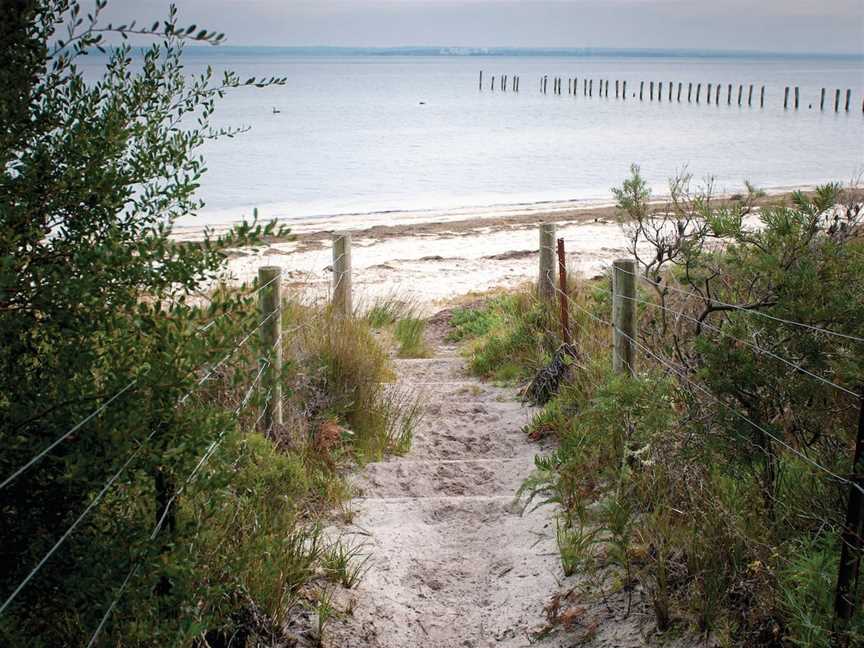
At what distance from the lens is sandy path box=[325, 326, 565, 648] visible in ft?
13.8

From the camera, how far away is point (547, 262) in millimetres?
9000

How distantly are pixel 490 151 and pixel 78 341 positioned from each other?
42.6 meters

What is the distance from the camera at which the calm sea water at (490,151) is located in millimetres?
31266

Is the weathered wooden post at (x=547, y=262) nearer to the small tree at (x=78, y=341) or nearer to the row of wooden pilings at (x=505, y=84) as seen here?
the small tree at (x=78, y=341)

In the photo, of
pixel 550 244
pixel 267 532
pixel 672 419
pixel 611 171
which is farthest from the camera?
pixel 611 171

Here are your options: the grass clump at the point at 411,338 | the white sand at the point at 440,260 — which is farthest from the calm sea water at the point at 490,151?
the grass clump at the point at 411,338

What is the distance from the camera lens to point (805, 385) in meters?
3.66

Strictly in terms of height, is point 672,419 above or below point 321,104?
below

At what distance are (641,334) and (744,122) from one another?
59.6 metres

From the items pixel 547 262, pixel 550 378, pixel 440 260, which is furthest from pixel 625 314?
pixel 440 260

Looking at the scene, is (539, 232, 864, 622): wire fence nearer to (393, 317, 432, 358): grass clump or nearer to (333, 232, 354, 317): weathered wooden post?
(333, 232, 354, 317): weathered wooden post

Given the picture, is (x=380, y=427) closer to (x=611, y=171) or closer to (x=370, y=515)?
(x=370, y=515)

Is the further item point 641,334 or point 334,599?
point 641,334

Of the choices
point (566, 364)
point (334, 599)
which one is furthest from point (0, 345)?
point (566, 364)
